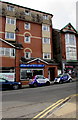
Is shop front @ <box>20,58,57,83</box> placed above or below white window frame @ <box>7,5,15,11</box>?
below

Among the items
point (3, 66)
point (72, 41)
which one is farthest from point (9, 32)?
point (72, 41)

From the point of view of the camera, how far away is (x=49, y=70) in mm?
25625

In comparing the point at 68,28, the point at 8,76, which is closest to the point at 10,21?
the point at 8,76

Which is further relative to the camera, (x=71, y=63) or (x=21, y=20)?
(x=71, y=63)

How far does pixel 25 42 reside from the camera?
24.9 metres

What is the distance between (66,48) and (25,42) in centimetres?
964

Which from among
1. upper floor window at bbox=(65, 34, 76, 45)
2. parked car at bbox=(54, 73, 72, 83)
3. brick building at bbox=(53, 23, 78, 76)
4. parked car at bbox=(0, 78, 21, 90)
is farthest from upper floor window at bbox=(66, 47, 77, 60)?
parked car at bbox=(0, 78, 21, 90)

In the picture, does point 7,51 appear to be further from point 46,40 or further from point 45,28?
point 45,28

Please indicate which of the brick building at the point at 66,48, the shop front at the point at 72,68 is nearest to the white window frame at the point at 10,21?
the brick building at the point at 66,48

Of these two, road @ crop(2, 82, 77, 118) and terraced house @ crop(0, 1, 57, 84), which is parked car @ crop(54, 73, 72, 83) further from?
road @ crop(2, 82, 77, 118)

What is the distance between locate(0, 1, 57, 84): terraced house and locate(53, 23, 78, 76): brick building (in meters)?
2.18

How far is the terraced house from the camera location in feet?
69.2

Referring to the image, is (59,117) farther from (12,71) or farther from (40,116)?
(12,71)

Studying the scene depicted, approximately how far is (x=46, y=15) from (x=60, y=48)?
8.21 metres
